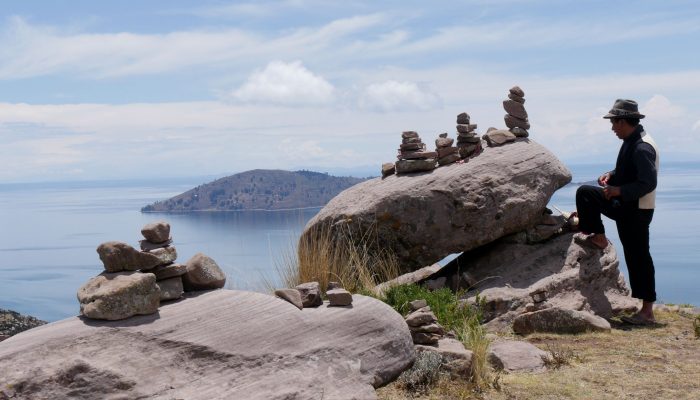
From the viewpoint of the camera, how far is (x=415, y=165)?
13539 millimetres

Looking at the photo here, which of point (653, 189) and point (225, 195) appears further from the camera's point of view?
point (225, 195)

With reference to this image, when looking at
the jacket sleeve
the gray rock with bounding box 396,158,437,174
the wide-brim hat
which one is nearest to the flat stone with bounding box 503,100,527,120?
the gray rock with bounding box 396,158,437,174

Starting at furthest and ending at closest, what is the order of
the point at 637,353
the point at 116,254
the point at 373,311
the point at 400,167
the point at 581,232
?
the point at 400,167 → the point at 581,232 → the point at 637,353 → the point at 373,311 → the point at 116,254

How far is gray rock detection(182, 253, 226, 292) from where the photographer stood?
26.3 feet

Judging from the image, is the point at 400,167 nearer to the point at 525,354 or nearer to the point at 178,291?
the point at 525,354

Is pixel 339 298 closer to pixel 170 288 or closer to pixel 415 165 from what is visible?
pixel 170 288

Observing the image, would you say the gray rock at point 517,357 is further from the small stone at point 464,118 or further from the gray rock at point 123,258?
the small stone at point 464,118

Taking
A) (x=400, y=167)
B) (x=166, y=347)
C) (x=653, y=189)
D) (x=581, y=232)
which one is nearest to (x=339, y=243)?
(x=400, y=167)

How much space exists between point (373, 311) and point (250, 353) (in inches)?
64.3

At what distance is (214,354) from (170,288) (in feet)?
3.28

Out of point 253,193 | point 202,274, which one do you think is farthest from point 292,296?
point 253,193

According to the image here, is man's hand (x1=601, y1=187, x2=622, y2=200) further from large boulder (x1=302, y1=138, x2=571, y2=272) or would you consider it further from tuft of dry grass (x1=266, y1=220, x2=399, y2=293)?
tuft of dry grass (x1=266, y1=220, x2=399, y2=293)

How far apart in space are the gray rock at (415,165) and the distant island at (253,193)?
52348mm

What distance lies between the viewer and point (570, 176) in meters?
13.8
